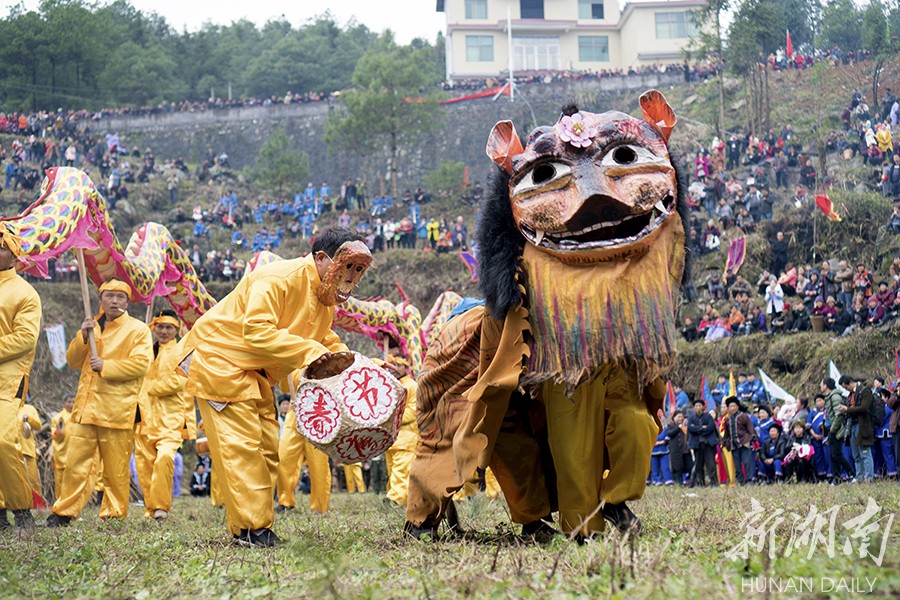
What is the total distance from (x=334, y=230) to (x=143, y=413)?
5018 mm

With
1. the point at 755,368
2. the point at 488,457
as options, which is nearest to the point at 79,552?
the point at 488,457

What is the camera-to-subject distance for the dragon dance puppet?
5.16 m

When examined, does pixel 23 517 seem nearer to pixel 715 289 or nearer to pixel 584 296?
pixel 584 296

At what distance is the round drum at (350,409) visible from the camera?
5734 mm

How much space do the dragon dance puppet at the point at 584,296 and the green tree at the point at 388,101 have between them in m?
33.4

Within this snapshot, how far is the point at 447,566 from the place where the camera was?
14.5 ft

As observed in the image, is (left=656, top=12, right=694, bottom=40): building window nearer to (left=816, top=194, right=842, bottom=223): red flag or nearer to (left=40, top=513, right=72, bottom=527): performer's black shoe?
(left=816, top=194, right=842, bottom=223): red flag

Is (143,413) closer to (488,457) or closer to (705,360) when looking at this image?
(488,457)

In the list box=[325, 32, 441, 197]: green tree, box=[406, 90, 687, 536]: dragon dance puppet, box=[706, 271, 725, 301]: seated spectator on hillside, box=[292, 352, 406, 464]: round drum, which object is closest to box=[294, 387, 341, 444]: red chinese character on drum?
box=[292, 352, 406, 464]: round drum

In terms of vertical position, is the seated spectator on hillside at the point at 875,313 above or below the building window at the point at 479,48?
below

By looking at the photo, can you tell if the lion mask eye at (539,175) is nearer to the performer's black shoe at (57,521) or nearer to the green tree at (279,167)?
the performer's black shoe at (57,521)

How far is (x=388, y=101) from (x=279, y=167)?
4671mm

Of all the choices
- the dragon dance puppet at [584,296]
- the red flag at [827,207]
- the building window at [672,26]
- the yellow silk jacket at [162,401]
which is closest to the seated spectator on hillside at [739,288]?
the red flag at [827,207]

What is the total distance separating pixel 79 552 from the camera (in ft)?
18.0
